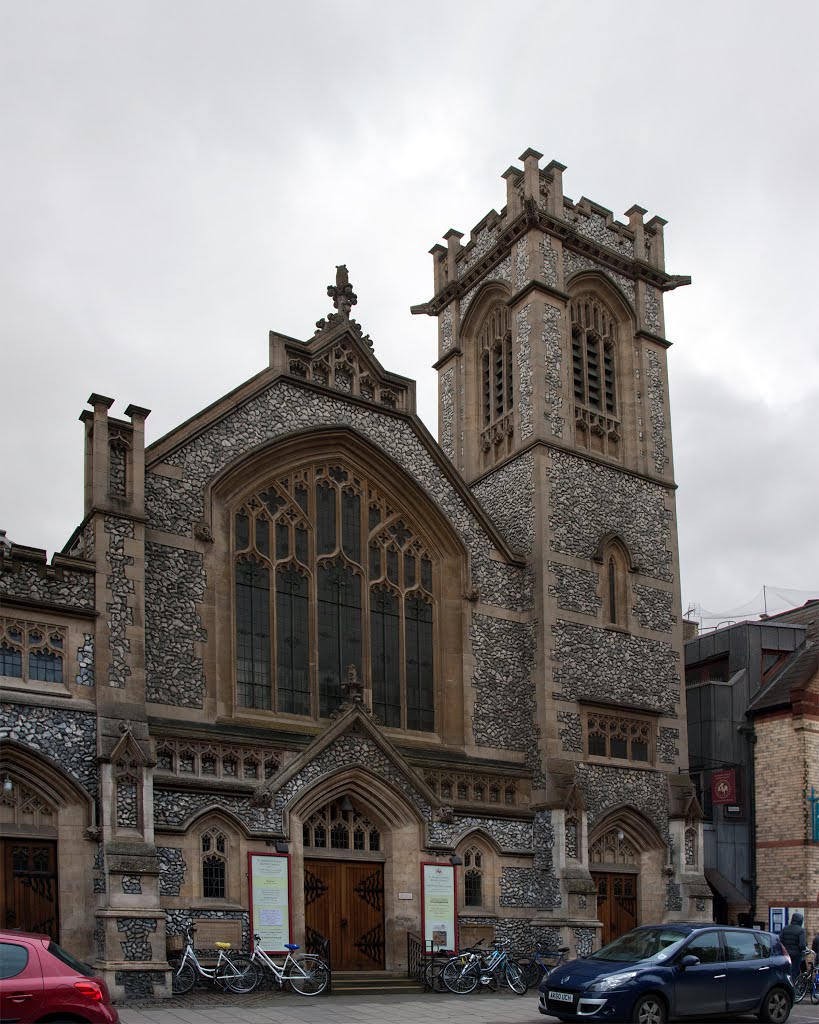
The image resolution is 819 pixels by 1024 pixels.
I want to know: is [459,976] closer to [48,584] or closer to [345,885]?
[345,885]

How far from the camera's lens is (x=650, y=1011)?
15.3 meters

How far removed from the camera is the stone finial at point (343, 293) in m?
26.4

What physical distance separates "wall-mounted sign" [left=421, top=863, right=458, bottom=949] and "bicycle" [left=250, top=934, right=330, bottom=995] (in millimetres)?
2934

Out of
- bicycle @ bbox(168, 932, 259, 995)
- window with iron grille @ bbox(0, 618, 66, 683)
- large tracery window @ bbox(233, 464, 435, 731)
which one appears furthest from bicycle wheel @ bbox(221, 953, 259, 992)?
window with iron grille @ bbox(0, 618, 66, 683)

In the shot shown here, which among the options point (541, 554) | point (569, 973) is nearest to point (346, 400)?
point (541, 554)

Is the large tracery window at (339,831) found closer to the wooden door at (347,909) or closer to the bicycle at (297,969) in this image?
the wooden door at (347,909)

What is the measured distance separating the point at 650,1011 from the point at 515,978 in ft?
22.5

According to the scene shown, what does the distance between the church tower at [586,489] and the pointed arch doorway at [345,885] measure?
410 cm

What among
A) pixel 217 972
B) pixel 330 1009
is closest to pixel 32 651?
pixel 217 972

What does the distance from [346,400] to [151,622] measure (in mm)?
6717

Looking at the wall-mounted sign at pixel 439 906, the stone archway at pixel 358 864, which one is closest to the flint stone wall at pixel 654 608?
the wall-mounted sign at pixel 439 906

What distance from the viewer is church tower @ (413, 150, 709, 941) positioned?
26406 millimetres

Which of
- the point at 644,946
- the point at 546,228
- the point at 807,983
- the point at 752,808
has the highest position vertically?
the point at 546,228

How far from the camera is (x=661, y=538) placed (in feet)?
98.4
